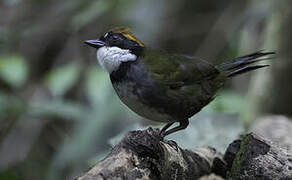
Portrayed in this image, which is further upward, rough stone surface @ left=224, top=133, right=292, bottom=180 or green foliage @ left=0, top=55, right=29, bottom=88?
green foliage @ left=0, top=55, right=29, bottom=88

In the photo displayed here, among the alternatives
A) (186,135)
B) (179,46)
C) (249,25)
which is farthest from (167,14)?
(186,135)

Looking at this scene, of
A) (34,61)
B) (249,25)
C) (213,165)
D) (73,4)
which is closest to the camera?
(213,165)

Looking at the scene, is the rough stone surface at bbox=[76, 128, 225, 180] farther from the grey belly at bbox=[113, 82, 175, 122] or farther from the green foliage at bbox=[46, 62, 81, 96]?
the green foliage at bbox=[46, 62, 81, 96]

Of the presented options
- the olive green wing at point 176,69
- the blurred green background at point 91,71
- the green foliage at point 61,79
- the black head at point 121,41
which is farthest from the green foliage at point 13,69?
the olive green wing at point 176,69

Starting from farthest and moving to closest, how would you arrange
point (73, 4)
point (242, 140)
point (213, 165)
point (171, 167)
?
1. point (73, 4)
2. point (213, 165)
3. point (242, 140)
4. point (171, 167)

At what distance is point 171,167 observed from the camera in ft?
8.21

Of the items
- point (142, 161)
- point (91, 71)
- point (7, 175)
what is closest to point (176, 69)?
point (142, 161)

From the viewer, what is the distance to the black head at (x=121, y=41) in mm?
3359

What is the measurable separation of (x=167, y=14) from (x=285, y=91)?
3143mm

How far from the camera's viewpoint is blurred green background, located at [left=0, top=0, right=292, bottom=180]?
203 inches

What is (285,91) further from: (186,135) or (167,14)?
(167,14)

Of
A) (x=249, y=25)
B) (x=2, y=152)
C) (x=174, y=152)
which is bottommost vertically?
(x=2, y=152)

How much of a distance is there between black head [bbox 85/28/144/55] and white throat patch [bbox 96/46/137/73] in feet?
0.09

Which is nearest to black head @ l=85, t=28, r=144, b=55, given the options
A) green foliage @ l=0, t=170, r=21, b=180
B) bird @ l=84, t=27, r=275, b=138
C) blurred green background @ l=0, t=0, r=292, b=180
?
bird @ l=84, t=27, r=275, b=138
